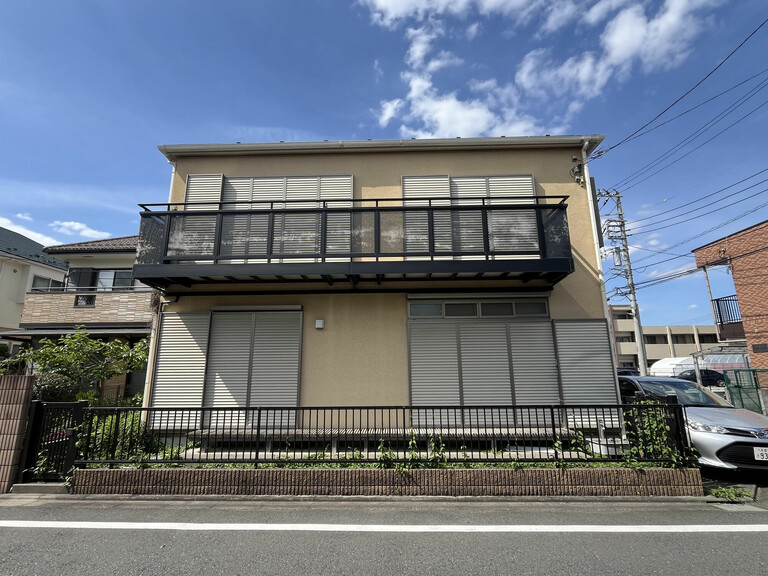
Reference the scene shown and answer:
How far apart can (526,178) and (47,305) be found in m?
18.5

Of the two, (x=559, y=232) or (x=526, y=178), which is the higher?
(x=526, y=178)

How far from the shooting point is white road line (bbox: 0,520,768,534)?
13.1ft

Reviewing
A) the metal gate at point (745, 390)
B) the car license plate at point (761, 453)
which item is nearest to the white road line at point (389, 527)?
the car license plate at point (761, 453)

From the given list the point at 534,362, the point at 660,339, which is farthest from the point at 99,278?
the point at 660,339

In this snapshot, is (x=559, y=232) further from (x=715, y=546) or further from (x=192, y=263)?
(x=192, y=263)

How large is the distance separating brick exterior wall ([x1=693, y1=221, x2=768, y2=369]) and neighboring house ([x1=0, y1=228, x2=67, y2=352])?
35498 mm

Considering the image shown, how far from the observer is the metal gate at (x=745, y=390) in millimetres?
10453

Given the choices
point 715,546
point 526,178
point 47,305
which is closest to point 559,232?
point 526,178

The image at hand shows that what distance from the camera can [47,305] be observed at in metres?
14.3

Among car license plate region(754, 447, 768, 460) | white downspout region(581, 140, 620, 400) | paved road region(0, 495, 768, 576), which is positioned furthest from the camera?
white downspout region(581, 140, 620, 400)

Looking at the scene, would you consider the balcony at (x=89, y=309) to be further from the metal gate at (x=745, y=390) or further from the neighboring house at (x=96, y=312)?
the metal gate at (x=745, y=390)

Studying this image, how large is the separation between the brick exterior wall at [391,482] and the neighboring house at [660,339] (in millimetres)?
43371

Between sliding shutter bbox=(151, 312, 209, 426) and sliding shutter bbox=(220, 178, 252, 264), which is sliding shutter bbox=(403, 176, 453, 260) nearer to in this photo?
sliding shutter bbox=(220, 178, 252, 264)

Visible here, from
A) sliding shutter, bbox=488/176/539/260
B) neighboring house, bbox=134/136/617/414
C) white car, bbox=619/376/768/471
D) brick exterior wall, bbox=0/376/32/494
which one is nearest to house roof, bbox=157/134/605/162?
neighboring house, bbox=134/136/617/414
